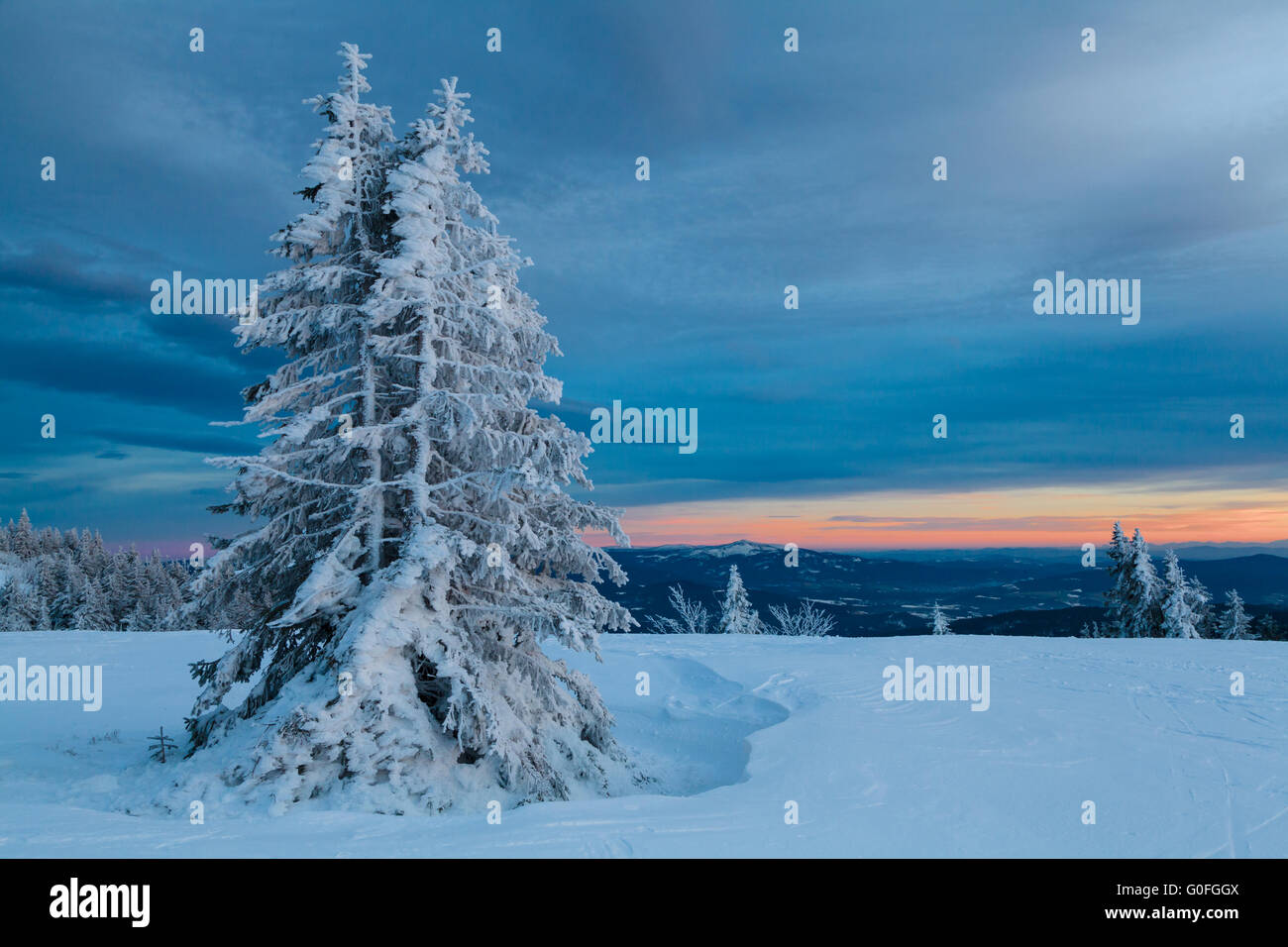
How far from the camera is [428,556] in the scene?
9.46m

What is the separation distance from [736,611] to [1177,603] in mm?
25818

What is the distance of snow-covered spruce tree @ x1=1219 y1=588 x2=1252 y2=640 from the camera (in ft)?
163

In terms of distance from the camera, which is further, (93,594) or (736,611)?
(93,594)

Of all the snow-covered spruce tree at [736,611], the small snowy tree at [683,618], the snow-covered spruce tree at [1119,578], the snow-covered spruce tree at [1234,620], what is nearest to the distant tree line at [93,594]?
the small snowy tree at [683,618]

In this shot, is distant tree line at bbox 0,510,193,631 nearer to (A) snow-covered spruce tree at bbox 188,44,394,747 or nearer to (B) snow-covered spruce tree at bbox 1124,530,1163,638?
(A) snow-covered spruce tree at bbox 188,44,394,747

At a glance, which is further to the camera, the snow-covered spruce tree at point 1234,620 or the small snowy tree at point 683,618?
the small snowy tree at point 683,618

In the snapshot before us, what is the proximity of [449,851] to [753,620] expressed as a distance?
4107 centimetres

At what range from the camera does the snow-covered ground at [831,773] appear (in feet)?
22.8

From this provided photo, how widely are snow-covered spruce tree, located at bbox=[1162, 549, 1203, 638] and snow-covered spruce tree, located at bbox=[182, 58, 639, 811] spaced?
40.8 metres

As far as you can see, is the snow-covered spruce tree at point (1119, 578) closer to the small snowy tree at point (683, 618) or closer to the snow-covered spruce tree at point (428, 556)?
the small snowy tree at point (683, 618)

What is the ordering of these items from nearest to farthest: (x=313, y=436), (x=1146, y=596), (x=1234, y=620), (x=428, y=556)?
(x=428, y=556)
(x=313, y=436)
(x=1146, y=596)
(x=1234, y=620)

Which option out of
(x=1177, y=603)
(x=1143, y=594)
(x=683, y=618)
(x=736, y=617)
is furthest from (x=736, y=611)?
(x=1177, y=603)

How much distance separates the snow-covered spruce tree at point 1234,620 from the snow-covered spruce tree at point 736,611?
36.4 m

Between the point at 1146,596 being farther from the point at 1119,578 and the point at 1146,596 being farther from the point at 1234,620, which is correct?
the point at 1234,620
